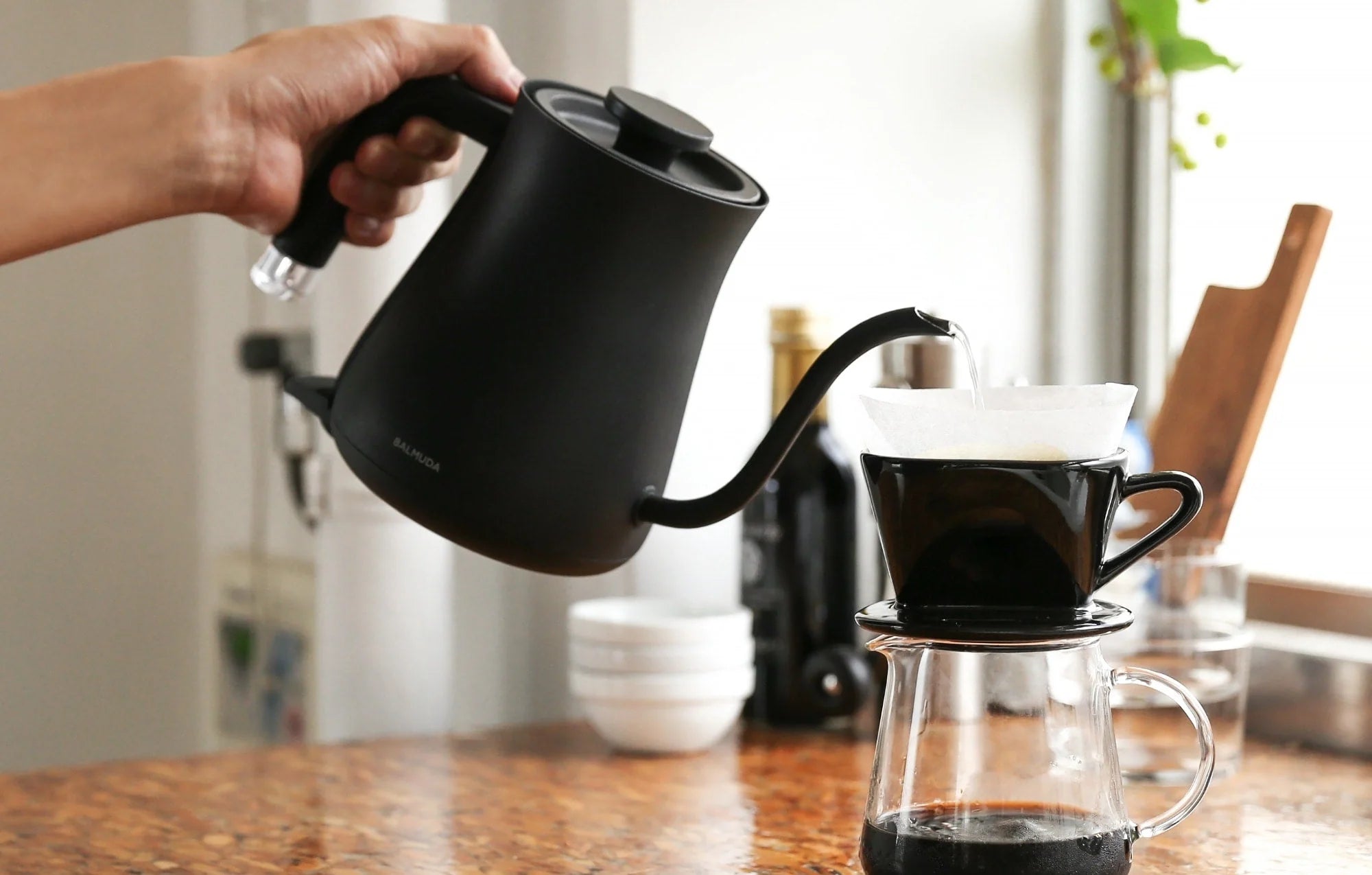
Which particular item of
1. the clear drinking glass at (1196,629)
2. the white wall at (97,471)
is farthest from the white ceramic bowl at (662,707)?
the white wall at (97,471)

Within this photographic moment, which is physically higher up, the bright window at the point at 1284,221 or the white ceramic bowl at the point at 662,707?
the bright window at the point at 1284,221

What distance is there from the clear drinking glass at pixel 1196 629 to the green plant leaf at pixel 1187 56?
468 mm

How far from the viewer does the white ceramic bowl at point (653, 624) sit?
1.07m

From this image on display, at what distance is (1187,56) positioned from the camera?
4.17 ft

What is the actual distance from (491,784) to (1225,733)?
0.51 meters

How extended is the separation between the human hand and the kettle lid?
85mm

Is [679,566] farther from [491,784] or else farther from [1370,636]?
[1370,636]

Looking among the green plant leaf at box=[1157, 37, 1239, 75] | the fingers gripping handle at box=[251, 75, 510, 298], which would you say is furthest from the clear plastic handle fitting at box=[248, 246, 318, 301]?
the green plant leaf at box=[1157, 37, 1239, 75]

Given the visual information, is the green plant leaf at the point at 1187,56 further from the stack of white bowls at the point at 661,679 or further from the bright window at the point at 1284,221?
the stack of white bowls at the point at 661,679

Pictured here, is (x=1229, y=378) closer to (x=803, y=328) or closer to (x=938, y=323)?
(x=803, y=328)

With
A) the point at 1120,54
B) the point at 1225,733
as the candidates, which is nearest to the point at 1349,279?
the point at 1120,54

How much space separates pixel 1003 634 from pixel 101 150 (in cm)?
52

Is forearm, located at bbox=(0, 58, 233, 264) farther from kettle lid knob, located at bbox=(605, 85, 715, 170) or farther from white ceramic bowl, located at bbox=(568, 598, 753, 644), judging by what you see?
white ceramic bowl, located at bbox=(568, 598, 753, 644)

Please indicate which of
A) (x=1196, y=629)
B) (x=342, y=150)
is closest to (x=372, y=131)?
(x=342, y=150)
